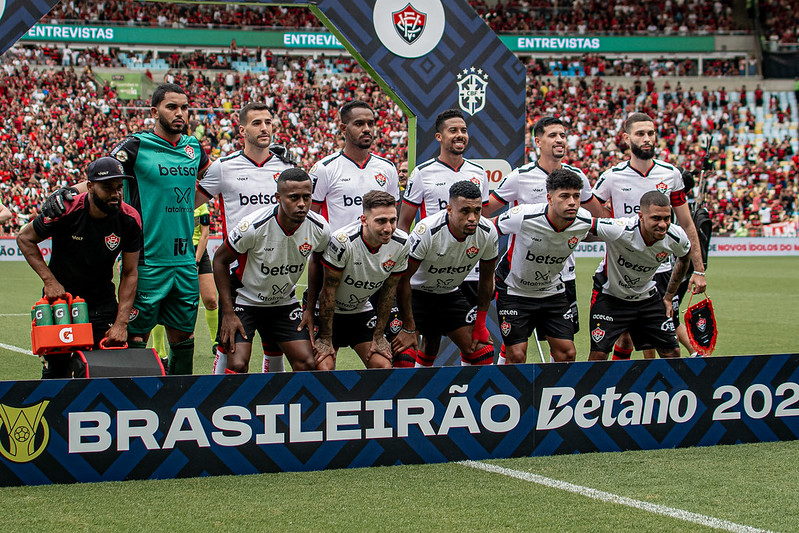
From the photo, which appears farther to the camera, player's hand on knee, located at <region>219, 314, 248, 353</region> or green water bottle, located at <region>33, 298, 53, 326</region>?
player's hand on knee, located at <region>219, 314, 248, 353</region>

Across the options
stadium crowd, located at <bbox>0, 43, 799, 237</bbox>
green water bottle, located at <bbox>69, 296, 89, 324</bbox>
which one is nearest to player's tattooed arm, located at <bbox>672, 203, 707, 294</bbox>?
green water bottle, located at <bbox>69, 296, 89, 324</bbox>

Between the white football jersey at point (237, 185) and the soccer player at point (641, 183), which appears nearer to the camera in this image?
the white football jersey at point (237, 185)

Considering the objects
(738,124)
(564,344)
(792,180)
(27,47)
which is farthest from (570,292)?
(27,47)

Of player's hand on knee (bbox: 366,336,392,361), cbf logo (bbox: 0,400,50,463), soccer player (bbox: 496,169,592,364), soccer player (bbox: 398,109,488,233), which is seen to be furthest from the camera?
soccer player (bbox: 398,109,488,233)

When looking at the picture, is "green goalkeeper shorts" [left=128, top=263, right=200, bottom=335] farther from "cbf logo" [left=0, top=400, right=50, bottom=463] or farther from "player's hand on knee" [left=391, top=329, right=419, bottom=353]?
"cbf logo" [left=0, top=400, right=50, bottom=463]

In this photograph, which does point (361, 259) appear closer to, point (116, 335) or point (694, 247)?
point (116, 335)

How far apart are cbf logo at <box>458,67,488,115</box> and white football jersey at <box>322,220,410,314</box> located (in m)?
2.37

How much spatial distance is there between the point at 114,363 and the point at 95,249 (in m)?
1.01

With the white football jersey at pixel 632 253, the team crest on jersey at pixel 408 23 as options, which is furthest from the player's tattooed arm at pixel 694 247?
the team crest on jersey at pixel 408 23

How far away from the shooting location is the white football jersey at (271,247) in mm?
5895

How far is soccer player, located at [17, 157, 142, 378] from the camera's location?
5500mm

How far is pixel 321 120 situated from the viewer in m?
35.5

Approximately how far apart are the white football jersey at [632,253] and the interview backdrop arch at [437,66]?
65.4 inches

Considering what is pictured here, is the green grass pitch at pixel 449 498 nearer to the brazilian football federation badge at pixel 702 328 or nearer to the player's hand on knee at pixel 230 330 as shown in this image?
the player's hand on knee at pixel 230 330
